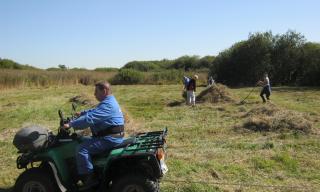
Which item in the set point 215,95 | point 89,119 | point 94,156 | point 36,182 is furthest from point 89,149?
point 215,95

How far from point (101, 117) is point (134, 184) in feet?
3.30

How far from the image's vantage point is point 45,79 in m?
39.3

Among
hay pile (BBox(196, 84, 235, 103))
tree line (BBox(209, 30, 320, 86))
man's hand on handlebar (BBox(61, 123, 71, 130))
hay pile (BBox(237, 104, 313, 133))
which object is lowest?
hay pile (BBox(237, 104, 313, 133))

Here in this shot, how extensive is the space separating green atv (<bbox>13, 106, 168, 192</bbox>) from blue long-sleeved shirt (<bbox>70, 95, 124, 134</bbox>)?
1.00 ft

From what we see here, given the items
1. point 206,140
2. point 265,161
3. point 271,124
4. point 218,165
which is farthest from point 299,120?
point 218,165

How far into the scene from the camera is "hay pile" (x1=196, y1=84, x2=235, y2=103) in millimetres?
21422

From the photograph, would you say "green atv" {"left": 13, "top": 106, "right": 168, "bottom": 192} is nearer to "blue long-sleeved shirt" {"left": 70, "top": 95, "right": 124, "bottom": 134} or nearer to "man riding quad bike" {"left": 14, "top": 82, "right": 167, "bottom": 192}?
"man riding quad bike" {"left": 14, "top": 82, "right": 167, "bottom": 192}

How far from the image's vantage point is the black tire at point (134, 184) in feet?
18.4

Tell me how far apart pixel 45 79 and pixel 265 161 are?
109ft

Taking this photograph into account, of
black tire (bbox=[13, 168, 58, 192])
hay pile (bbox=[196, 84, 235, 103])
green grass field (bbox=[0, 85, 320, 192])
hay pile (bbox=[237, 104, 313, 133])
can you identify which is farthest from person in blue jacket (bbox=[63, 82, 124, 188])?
hay pile (bbox=[196, 84, 235, 103])

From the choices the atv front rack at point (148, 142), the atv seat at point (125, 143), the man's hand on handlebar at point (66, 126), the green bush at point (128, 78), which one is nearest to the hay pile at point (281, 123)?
the atv front rack at point (148, 142)

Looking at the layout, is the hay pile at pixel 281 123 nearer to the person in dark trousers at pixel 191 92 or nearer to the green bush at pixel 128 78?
the person in dark trousers at pixel 191 92

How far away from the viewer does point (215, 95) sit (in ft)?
71.6

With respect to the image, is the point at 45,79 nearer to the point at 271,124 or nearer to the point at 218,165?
the point at 271,124
